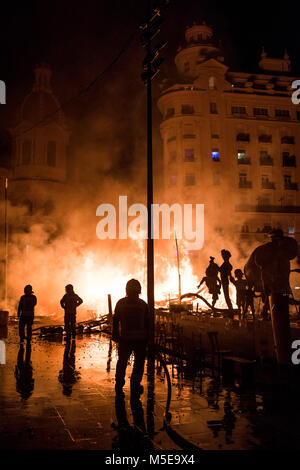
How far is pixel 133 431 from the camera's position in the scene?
5.09 meters

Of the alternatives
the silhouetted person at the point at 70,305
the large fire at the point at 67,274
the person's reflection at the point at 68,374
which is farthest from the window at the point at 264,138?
the person's reflection at the point at 68,374

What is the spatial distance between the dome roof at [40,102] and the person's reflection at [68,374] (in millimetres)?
34675

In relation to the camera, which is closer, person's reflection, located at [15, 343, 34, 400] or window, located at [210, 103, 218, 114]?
person's reflection, located at [15, 343, 34, 400]

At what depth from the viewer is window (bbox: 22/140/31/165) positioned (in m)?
40.5

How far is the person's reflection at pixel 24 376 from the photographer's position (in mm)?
7172

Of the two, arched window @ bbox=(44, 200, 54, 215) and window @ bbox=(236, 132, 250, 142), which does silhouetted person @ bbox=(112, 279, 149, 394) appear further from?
window @ bbox=(236, 132, 250, 142)

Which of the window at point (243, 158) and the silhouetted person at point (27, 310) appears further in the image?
Answer: the window at point (243, 158)

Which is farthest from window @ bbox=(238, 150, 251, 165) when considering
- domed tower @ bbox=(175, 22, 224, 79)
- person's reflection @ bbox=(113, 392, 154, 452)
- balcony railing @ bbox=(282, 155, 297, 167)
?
person's reflection @ bbox=(113, 392, 154, 452)

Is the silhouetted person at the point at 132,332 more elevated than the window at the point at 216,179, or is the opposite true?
the window at the point at 216,179

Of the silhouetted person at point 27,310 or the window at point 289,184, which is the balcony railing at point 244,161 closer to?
the window at point 289,184

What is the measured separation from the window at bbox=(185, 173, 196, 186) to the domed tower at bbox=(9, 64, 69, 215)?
13034 millimetres

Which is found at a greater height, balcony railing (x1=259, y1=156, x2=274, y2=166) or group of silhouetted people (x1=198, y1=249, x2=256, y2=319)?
Answer: balcony railing (x1=259, y1=156, x2=274, y2=166)

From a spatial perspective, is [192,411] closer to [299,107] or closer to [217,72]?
[217,72]

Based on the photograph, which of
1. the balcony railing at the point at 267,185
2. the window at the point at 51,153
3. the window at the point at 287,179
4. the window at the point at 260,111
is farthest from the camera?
the window at the point at 260,111
